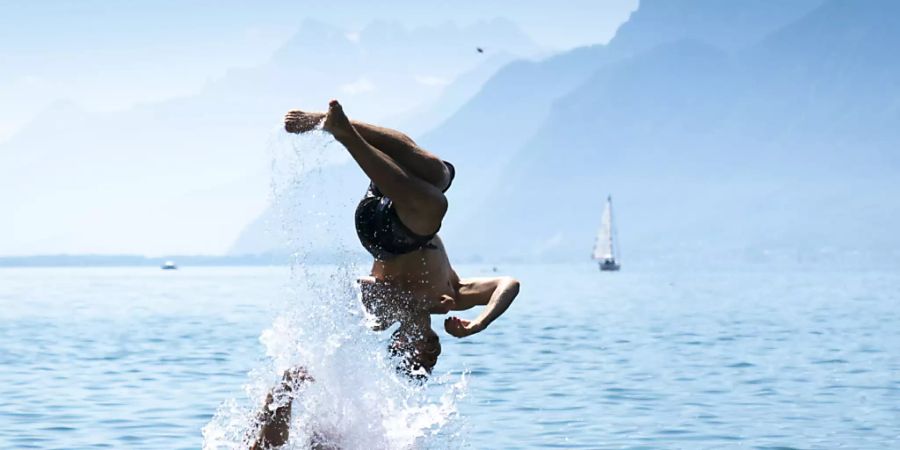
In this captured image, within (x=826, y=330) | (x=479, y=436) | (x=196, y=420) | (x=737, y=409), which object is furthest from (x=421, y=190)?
(x=826, y=330)

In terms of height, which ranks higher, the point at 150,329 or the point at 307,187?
the point at 307,187

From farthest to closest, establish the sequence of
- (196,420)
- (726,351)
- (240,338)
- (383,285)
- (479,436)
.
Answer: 1. (240,338)
2. (726,351)
3. (196,420)
4. (479,436)
5. (383,285)

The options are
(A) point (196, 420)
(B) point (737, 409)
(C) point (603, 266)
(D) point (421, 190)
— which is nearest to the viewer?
(D) point (421, 190)

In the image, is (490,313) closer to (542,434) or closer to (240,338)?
(542,434)

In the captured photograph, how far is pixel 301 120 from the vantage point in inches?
316

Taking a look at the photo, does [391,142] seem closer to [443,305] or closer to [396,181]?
[396,181]

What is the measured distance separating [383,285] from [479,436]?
6.48 m

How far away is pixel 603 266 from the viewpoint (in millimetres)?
127250

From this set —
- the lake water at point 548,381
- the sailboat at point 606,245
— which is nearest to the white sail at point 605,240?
the sailboat at point 606,245

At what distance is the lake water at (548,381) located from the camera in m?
15.4

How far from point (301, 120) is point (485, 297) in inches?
75.3

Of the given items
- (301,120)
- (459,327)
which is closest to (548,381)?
(459,327)

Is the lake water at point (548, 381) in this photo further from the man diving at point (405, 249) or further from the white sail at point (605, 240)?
the white sail at point (605, 240)

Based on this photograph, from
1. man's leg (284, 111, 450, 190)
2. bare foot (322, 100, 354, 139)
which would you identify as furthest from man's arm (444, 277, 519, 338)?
bare foot (322, 100, 354, 139)
